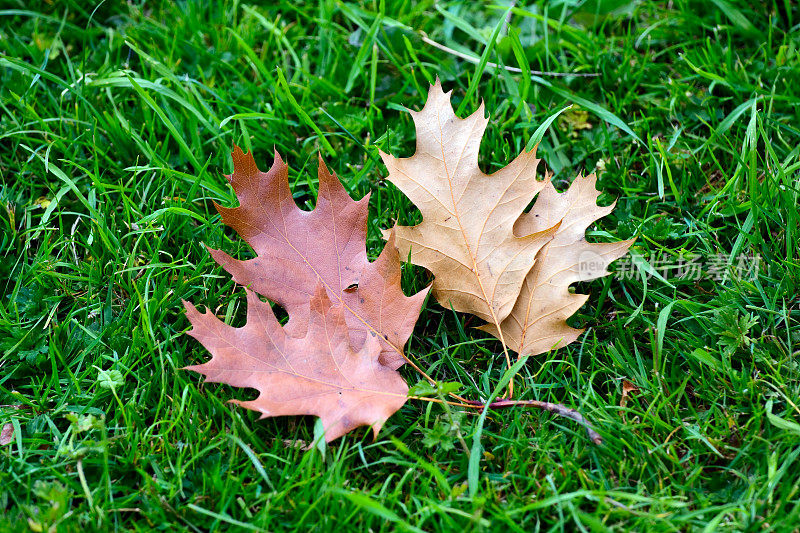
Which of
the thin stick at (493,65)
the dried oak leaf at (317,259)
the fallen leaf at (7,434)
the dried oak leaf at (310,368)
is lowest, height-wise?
the fallen leaf at (7,434)

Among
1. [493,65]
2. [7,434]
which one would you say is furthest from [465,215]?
[7,434]

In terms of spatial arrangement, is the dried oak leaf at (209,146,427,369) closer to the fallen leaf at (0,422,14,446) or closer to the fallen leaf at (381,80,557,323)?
the fallen leaf at (381,80,557,323)

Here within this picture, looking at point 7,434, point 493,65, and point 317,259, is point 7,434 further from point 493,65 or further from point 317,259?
point 493,65

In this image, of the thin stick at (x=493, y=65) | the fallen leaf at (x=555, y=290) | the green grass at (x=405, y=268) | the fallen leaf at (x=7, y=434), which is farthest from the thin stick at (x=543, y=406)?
the thin stick at (x=493, y=65)

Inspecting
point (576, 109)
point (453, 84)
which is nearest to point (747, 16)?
point (576, 109)

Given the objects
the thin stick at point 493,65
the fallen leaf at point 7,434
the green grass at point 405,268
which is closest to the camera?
the green grass at point 405,268

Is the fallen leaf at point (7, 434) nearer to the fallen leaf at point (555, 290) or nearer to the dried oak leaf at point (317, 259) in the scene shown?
the dried oak leaf at point (317, 259)

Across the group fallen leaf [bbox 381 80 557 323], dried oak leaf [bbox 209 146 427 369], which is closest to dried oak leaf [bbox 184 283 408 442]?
dried oak leaf [bbox 209 146 427 369]

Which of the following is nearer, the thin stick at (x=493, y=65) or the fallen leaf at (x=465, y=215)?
the fallen leaf at (x=465, y=215)
